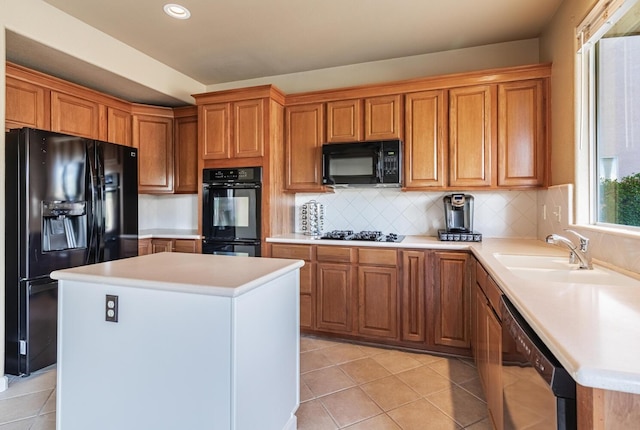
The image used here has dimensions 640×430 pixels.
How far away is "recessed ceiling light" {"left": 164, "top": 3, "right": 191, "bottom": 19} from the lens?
250 centimetres

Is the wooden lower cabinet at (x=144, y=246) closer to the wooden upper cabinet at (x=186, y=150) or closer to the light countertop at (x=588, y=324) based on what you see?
the wooden upper cabinet at (x=186, y=150)

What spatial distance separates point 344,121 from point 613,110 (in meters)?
1.94

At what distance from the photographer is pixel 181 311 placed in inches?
52.6

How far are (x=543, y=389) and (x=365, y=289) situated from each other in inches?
81.6

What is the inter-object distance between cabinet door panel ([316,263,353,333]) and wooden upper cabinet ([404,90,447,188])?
0.99m

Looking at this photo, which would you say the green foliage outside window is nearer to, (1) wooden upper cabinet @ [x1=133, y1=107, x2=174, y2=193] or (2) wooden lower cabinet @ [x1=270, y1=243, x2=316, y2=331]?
(2) wooden lower cabinet @ [x1=270, y1=243, x2=316, y2=331]

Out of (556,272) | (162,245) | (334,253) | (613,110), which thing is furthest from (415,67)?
(162,245)

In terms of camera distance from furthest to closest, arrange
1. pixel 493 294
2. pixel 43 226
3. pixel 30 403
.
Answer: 1. pixel 43 226
2. pixel 30 403
3. pixel 493 294

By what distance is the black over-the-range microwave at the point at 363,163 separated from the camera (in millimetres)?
2977

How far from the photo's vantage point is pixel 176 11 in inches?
101

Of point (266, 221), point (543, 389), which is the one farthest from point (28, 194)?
point (543, 389)

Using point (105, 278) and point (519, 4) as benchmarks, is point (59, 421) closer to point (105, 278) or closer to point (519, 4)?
point (105, 278)

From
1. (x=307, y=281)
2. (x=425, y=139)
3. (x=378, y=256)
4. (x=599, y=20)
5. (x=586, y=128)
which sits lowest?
(x=307, y=281)

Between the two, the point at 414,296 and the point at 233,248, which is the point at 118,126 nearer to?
the point at 233,248
